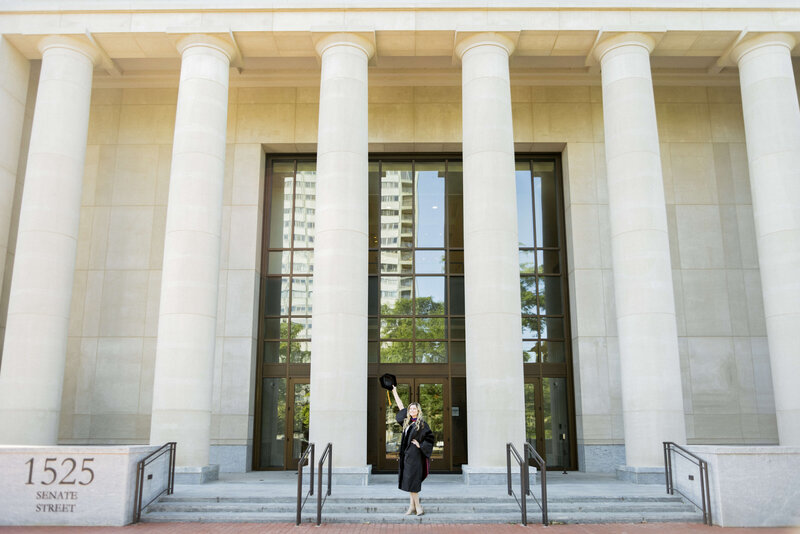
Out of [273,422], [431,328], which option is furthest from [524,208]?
[273,422]

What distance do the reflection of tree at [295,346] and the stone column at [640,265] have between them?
9027 millimetres

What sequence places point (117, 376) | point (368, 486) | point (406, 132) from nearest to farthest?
point (368, 486) < point (117, 376) < point (406, 132)

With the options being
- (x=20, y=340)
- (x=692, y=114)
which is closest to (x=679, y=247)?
(x=692, y=114)

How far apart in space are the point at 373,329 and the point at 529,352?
472cm

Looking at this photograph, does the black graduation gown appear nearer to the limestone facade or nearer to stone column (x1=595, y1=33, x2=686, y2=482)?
stone column (x1=595, y1=33, x2=686, y2=482)

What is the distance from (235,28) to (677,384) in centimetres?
1375

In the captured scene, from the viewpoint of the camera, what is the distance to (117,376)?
18.9 metres

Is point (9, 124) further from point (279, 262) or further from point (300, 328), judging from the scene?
point (300, 328)

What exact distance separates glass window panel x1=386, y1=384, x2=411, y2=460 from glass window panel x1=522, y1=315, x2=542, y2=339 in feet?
12.9

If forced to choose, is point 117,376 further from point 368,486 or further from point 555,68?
Result: point 555,68

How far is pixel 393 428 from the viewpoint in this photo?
18.8 metres

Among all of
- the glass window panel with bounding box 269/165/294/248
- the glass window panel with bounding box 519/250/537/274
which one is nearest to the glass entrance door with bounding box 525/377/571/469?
the glass window panel with bounding box 519/250/537/274

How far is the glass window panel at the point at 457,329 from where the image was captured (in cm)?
1945

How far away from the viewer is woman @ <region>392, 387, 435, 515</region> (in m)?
10.7
